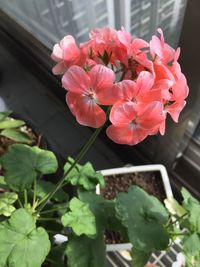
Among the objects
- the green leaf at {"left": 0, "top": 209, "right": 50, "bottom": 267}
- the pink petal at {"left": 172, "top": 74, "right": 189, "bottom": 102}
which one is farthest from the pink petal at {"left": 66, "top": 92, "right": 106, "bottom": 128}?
the green leaf at {"left": 0, "top": 209, "right": 50, "bottom": 267}

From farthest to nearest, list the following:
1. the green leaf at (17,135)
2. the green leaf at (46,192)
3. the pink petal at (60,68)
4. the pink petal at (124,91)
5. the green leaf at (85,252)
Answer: the green leaf at (17,135) → the green leaf at (46,192) → the green leaf at (85,252) → the pink petal at (60,68) → the pink petal at (124,91)

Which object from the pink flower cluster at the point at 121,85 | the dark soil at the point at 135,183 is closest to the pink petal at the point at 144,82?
the pink flower cluster at the point at 121,85

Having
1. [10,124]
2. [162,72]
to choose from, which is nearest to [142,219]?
[162,72]

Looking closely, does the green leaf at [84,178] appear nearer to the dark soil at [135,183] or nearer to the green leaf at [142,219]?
the green leaf at [142,219]

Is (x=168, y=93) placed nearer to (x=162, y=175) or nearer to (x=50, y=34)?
(x=162, y=175)

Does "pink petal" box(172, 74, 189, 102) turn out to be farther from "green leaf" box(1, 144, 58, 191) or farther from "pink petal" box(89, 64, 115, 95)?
"green leaf" box(1, 144, 58, 191)

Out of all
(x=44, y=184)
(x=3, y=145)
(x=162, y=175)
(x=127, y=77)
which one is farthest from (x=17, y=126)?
(x=127, y=77)
